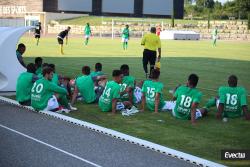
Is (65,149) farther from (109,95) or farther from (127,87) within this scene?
(127,87)

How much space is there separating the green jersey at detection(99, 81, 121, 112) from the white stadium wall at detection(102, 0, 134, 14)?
75398mm

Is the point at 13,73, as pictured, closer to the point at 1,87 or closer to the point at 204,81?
the point at 1,87

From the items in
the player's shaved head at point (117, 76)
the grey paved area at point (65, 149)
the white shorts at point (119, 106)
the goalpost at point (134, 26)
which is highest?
the goalpost at point (134, 26)

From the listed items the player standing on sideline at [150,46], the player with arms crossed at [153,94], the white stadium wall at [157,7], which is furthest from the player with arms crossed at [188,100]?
the white stadium wall at [157,7]

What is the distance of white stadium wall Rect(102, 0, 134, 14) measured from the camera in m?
86.2

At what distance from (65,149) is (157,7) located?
272 feet

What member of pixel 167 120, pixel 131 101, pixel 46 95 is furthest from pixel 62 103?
pixel 167 120

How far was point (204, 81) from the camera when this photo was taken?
18.0m

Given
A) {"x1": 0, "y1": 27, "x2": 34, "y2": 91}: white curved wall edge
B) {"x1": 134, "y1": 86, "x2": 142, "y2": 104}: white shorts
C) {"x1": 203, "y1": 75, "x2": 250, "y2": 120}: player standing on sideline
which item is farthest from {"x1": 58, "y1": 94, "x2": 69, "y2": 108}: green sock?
{"x1": 203, "y1": 75, "x2": 250, "y2": 120}: player standing on sideline

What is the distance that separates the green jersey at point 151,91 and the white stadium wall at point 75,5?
70.6 metres

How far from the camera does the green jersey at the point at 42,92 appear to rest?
Result: 35.9 ft

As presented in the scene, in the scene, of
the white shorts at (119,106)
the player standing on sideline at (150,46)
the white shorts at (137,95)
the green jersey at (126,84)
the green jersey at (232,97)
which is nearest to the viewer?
the green jersey at (232,97)

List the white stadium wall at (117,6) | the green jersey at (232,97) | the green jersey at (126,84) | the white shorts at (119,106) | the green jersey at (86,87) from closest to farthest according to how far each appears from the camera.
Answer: the green jersey at (232,97) < the white shorts at (119,106) < the green jersey at (126,84) < the green jersey at (86,87) < the white stadium wall at (117,6)

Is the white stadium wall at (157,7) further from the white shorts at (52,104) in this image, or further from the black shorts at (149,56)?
the white shorts at (52,104)
